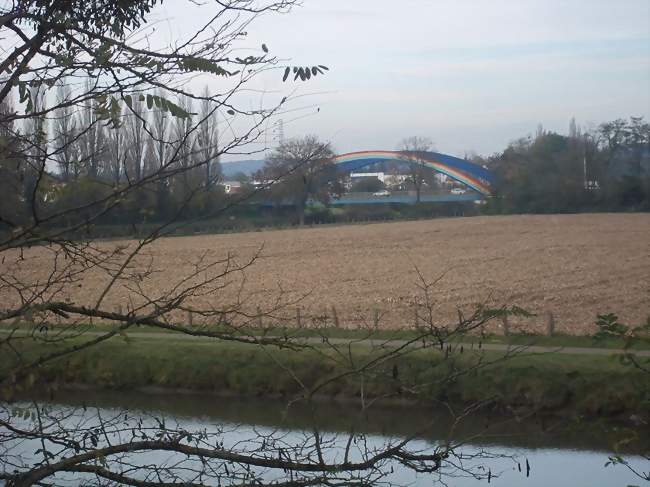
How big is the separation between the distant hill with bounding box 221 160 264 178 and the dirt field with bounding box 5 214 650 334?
3.96 m

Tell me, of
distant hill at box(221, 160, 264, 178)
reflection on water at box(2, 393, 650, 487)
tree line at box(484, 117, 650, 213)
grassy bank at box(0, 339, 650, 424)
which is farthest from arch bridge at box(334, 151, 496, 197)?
distant hill at box(221, 160, 264, 178)

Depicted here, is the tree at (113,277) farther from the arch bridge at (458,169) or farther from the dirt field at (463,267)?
the arch bridge at (458,169)

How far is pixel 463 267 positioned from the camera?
3125 centimetres

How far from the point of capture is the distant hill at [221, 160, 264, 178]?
4.00 m

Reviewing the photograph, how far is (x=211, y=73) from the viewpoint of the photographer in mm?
3918

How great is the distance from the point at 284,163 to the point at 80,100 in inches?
36.1

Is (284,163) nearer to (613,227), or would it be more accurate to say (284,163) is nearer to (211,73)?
(211,73)

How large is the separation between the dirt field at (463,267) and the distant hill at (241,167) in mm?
3962

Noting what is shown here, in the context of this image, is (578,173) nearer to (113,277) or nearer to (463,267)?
(463,267)

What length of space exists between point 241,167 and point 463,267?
90.3 feet

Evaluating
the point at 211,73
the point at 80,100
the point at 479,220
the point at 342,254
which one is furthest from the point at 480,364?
the point at 479,220

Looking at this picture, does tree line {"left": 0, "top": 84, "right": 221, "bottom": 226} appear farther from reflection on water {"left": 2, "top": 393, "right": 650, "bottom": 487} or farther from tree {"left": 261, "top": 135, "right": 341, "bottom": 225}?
reflection on water {"left": 2, "top": 393, "right": 650, "bottom": 487}

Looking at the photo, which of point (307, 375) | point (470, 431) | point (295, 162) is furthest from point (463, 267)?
point (295, 162)

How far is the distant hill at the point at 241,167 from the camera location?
13.1 ft
